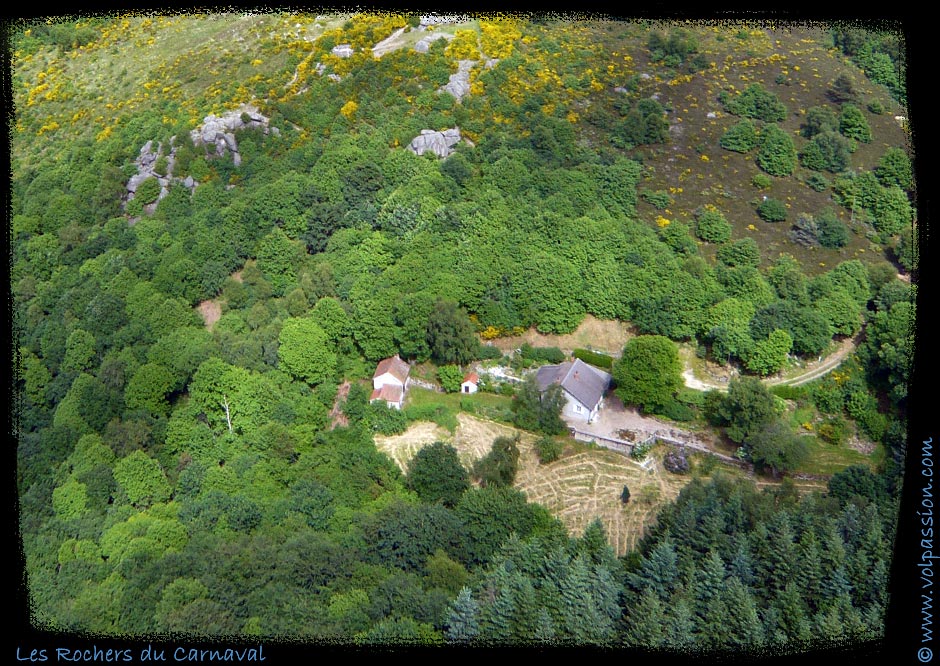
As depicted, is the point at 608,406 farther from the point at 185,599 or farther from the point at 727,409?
the point at 185,599

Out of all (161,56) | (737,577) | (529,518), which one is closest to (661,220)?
(529,518)

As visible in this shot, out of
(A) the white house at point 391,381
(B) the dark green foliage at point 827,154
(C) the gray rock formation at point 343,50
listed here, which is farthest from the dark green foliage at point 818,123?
(A) the white house at point 391,381

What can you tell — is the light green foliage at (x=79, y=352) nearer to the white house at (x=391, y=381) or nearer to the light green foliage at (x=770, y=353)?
the white house at (x=391, y=381)

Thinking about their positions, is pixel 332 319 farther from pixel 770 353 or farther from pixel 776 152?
pixel 776 152

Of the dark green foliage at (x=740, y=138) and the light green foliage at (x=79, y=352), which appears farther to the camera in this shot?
the dark green foliage at (x=740, y=138)

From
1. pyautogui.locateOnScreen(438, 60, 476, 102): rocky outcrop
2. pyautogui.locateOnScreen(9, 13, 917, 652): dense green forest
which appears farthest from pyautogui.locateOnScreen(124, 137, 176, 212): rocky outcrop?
pyautogui.locateOnScreen(438, 60, 476, 102): rocky outcrop
